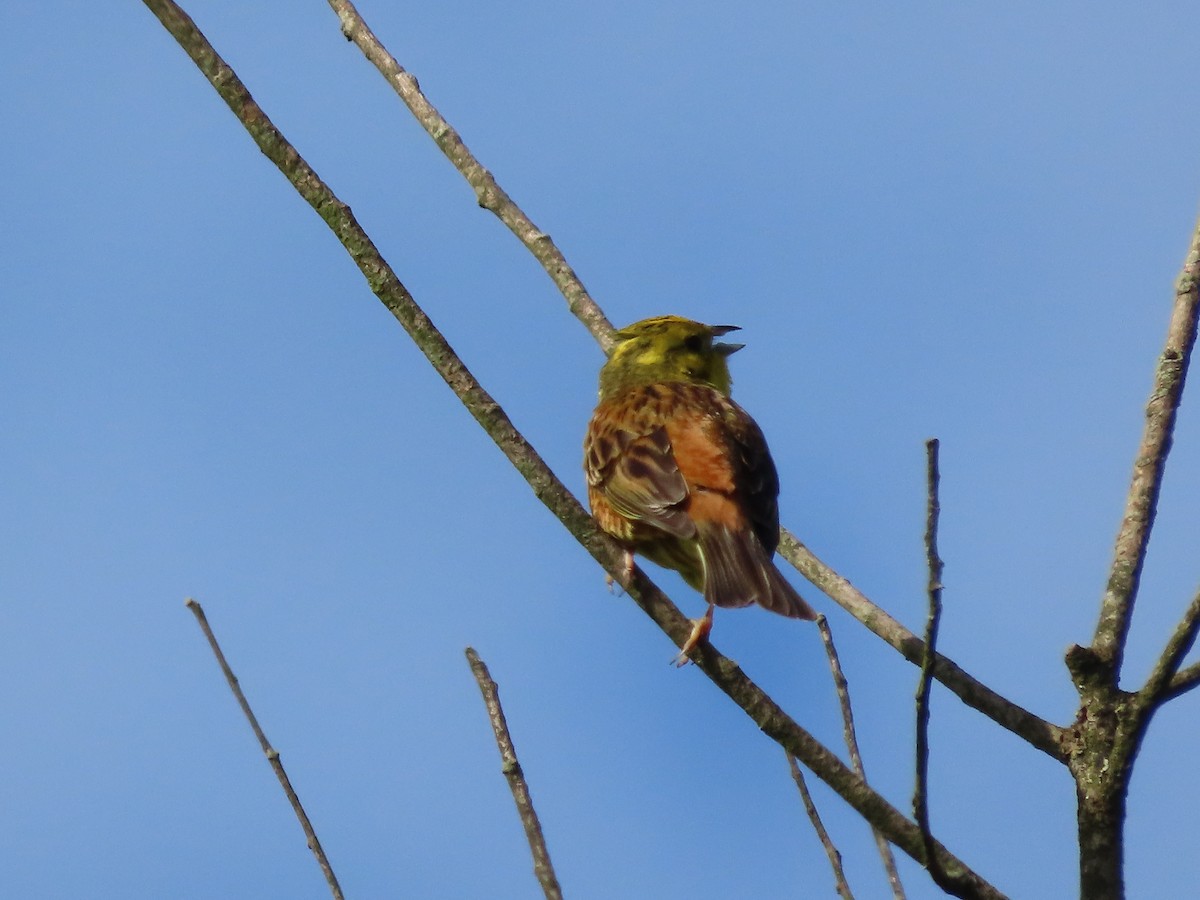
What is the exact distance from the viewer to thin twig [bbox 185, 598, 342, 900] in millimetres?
3908

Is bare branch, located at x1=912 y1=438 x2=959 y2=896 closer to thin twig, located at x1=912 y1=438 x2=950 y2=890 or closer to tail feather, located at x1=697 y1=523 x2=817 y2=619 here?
thin twig, located at x1=912 y1=438 x2=950 y2=890

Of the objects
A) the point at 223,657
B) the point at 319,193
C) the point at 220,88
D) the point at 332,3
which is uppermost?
the point at 332,3

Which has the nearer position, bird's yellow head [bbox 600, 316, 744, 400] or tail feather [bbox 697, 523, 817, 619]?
tail feather [bbox 697, 523, 817, 619]

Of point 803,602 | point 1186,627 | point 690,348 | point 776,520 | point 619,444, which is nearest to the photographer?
point 1186,627

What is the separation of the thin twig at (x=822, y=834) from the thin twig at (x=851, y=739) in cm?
14

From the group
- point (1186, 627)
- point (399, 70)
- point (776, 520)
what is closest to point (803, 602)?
point (776, 520)

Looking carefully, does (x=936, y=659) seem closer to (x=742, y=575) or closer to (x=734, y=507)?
(x=742, y=575)

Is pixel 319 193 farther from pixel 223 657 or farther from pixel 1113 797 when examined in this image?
pixel 1113 797

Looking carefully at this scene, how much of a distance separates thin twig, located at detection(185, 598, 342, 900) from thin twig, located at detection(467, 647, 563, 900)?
53cm

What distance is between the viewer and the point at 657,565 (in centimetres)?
674

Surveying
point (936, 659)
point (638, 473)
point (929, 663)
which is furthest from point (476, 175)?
point (929, 663)

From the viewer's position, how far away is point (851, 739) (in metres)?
4.52

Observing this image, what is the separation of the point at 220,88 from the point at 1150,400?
3009mm

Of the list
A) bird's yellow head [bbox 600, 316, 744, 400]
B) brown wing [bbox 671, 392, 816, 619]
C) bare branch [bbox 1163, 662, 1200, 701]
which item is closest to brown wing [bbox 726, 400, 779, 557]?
brown wing [bbox 671, 392, 816, 619]
